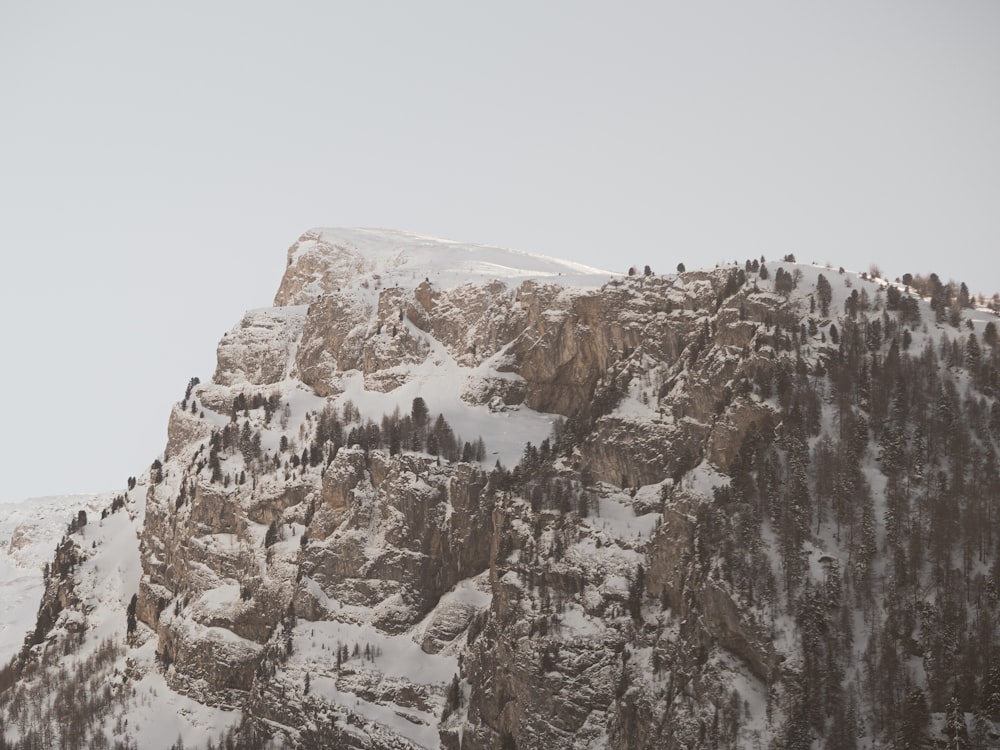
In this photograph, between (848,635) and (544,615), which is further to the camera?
(544,615)

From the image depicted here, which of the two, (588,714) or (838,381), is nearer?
(588,714)

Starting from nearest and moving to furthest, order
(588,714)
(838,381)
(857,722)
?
1. (857,722)
2. (588,714)
3. (838,381)

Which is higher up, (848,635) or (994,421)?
(994,421)

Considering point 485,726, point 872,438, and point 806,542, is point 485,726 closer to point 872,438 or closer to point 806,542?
point 806,542

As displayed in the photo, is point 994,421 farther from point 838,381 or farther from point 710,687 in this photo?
point 710,687

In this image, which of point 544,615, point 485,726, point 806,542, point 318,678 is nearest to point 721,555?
point 806,542

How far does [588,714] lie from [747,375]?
47864 mm

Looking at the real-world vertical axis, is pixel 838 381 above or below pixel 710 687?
above

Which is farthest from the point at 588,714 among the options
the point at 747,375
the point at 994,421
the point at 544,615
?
the point at 994,421

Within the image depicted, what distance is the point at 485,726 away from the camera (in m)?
184

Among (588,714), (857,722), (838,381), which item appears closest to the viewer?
(857,722)

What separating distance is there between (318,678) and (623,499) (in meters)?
45.6

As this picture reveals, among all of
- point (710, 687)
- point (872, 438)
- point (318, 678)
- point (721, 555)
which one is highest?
point (872, 438)

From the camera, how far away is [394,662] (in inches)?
Answer: 7741
